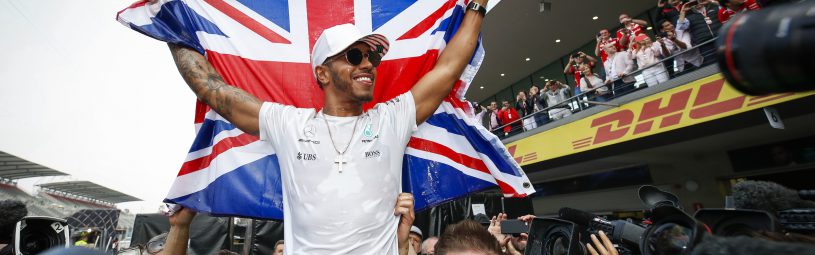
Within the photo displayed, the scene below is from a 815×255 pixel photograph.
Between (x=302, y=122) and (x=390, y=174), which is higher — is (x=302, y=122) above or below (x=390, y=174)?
above

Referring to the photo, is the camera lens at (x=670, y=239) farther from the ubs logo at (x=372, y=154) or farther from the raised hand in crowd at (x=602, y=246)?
the ubs logo at (x=372, y=154)

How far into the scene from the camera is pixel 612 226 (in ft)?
5.02

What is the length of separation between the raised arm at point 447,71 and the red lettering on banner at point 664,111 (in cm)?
514

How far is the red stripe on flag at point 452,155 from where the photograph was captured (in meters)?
2.10

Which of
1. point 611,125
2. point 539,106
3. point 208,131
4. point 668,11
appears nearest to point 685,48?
point 668,11

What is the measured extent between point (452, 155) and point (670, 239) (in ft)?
3.85

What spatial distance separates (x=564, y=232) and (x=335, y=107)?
1091 mm

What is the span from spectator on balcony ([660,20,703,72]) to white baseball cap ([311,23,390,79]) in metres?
5.55

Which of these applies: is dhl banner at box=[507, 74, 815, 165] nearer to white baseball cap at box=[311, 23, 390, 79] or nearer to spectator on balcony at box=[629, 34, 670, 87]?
spectator on balcony at box=[629, 34, 670, 87]

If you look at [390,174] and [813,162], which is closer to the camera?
[390,174]

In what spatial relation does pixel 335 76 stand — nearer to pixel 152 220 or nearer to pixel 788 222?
pixel 788 222

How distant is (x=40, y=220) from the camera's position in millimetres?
1962

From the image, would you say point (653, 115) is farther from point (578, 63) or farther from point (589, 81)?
point (578, 63)

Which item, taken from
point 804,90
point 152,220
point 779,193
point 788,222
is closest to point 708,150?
point 779,193
